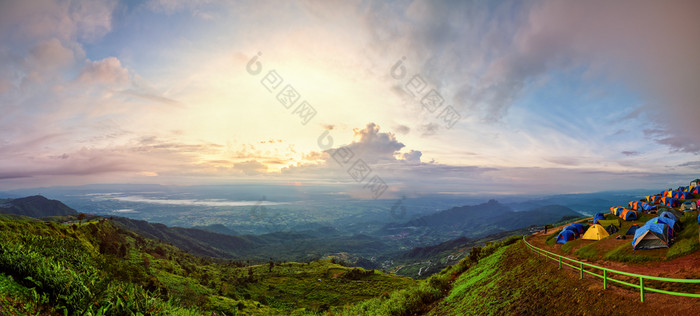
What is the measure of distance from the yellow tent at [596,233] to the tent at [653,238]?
7.48m

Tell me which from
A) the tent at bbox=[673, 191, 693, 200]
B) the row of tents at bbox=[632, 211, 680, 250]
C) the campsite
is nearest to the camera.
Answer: the campsite

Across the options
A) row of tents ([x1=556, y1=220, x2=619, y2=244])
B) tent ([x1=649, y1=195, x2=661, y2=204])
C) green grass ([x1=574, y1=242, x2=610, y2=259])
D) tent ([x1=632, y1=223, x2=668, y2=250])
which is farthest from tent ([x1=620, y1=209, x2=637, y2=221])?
tent ([x1=632, y1=223, x2=668, y2=250])

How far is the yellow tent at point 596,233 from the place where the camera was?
2455 centimetres

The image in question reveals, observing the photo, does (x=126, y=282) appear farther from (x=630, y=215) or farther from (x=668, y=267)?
(x=630, y=215)

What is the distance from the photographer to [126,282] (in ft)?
57.8

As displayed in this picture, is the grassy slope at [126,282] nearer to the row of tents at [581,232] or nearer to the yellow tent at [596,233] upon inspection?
the row of tents at [581,232]

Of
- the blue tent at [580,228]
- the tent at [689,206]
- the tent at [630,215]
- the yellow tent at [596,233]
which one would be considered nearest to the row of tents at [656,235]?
the yellow tent at [596,233]

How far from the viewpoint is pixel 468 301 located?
60.3 feet

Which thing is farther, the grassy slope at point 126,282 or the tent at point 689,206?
the tent at point 689,206

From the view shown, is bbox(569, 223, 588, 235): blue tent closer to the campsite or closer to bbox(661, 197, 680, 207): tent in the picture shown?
the campsite

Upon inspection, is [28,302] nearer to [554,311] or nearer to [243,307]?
[554,311]

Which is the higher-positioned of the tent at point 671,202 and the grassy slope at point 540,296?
the tent at point 671,202

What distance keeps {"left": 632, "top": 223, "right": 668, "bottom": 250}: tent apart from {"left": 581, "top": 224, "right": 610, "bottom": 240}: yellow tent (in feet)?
24.5

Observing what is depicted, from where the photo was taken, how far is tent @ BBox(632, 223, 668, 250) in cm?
1747
